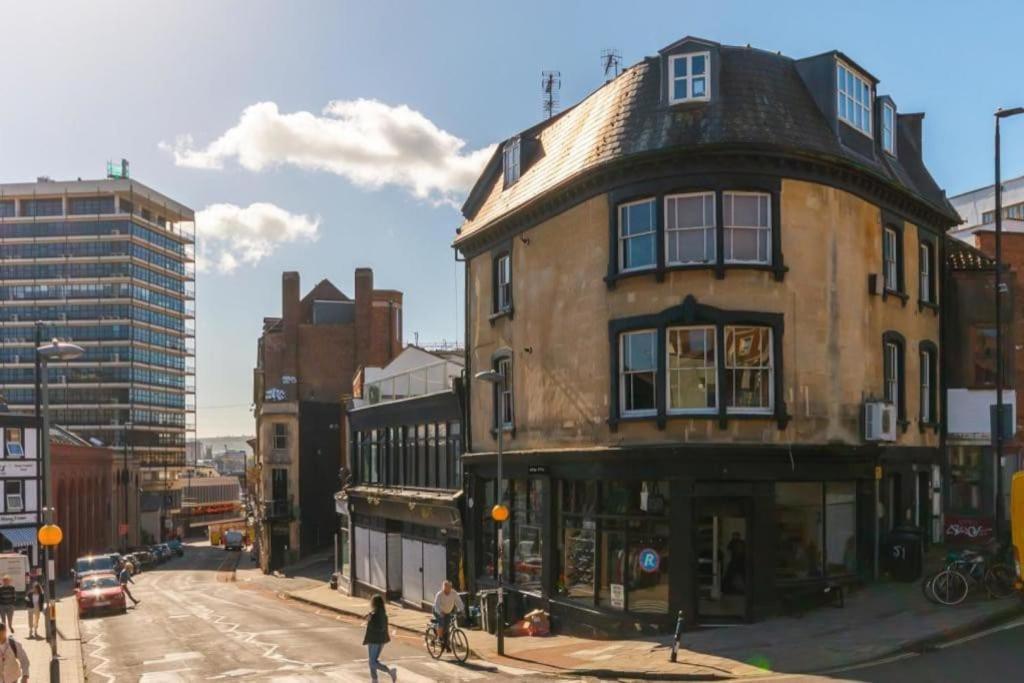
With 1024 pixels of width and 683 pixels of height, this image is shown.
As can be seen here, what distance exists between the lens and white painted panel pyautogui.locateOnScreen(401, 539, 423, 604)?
130 ft

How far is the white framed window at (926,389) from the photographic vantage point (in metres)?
29.8

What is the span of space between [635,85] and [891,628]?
14.1 metres

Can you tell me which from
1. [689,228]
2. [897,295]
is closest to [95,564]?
[689,228]

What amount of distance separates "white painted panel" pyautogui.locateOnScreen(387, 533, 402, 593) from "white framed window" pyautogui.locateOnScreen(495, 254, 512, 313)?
14719mm

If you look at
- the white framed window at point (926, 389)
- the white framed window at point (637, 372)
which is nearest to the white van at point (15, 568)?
the white framed window at point (637, 372)

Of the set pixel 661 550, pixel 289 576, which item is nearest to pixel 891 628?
pixel 661 550

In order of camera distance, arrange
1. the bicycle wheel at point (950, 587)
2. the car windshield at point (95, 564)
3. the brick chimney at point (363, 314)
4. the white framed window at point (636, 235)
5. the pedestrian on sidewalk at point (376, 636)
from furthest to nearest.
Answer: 1. the brick chimney at point (363, 314)
2. the car windshield at point (95, 564)
3. the white framed window at point (636, 235)
4. the bicycle wheel at point (950, 587)
5. the pedestrian on sidewalk at point (376, 636)

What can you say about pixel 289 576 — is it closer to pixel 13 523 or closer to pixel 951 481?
pixel 13 523

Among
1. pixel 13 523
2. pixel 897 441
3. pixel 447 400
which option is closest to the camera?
pixel 897 441

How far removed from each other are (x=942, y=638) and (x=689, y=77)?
44.9 feet

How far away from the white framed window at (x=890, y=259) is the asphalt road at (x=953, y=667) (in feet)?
33.7

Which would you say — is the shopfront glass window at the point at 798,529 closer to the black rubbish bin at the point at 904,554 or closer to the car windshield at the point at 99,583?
the black rubbish bin at the point at 904,554

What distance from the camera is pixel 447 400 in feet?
120

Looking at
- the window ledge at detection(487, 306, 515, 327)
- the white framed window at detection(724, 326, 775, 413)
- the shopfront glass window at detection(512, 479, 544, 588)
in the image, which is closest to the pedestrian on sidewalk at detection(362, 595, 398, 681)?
the shopfront glass window at detection(512, 479, 544, 588)
